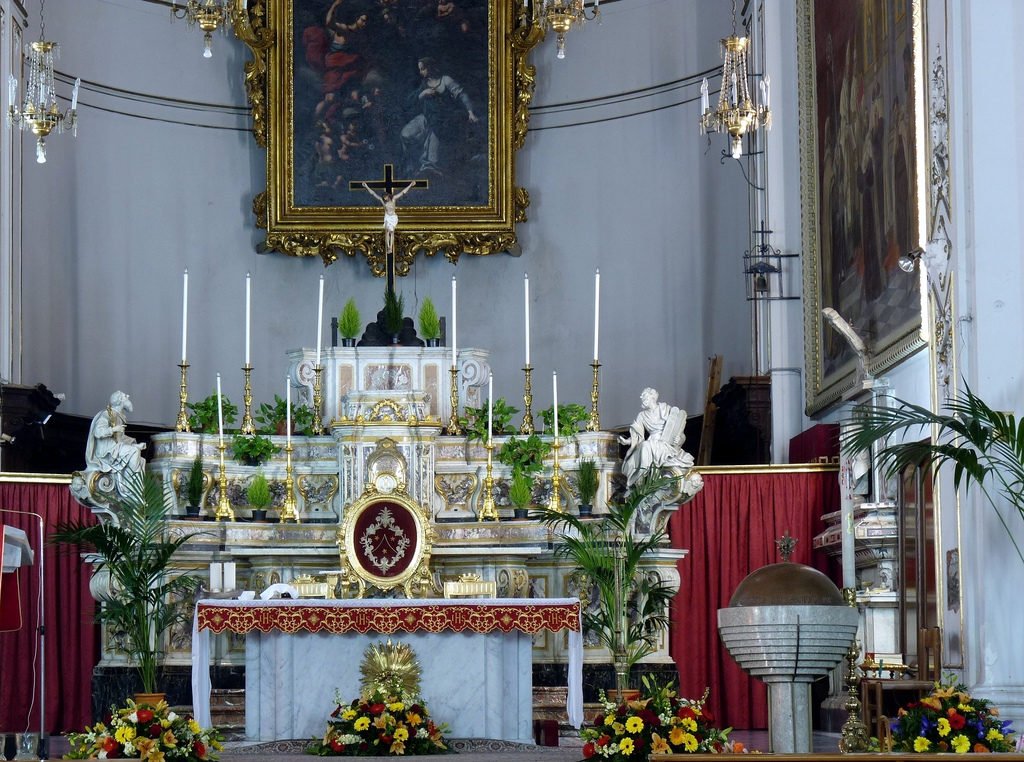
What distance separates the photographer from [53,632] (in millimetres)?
15375

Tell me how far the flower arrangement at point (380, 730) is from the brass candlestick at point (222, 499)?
9.11 feet

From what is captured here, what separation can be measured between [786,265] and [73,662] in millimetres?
7692

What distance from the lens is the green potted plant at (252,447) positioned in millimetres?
14828

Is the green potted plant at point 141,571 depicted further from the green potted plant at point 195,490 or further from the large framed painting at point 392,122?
the large framed painting at point 392,122

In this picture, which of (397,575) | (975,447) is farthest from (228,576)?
(975,447)

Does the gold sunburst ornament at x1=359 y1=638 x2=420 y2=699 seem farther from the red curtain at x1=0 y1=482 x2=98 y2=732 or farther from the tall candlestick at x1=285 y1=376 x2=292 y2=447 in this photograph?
the red curtain at x1=0 y1=482 x2=98 y2=732

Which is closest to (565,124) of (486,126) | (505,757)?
(486,126)

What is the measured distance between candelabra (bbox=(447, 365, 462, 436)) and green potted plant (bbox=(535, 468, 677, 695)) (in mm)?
1061

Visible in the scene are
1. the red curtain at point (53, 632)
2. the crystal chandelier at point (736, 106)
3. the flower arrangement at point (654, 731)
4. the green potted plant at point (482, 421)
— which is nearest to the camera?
the flower arrangement at point (654, 731)

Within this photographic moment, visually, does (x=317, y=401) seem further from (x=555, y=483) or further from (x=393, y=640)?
(x=393, y=640)

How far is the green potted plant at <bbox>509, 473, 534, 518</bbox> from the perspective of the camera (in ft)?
48.1

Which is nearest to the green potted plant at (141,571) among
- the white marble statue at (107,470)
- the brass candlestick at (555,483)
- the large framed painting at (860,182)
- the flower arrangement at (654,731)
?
the white marble statue at (107,470)

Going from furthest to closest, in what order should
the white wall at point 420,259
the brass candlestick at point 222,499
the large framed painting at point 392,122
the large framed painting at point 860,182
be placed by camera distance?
the large framed painting at point 392,122, the white wall at point 420,259, the brass candlestick at point 222,499, the large framed painting at point 860,182

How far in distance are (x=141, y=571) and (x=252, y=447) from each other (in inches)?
68.3
